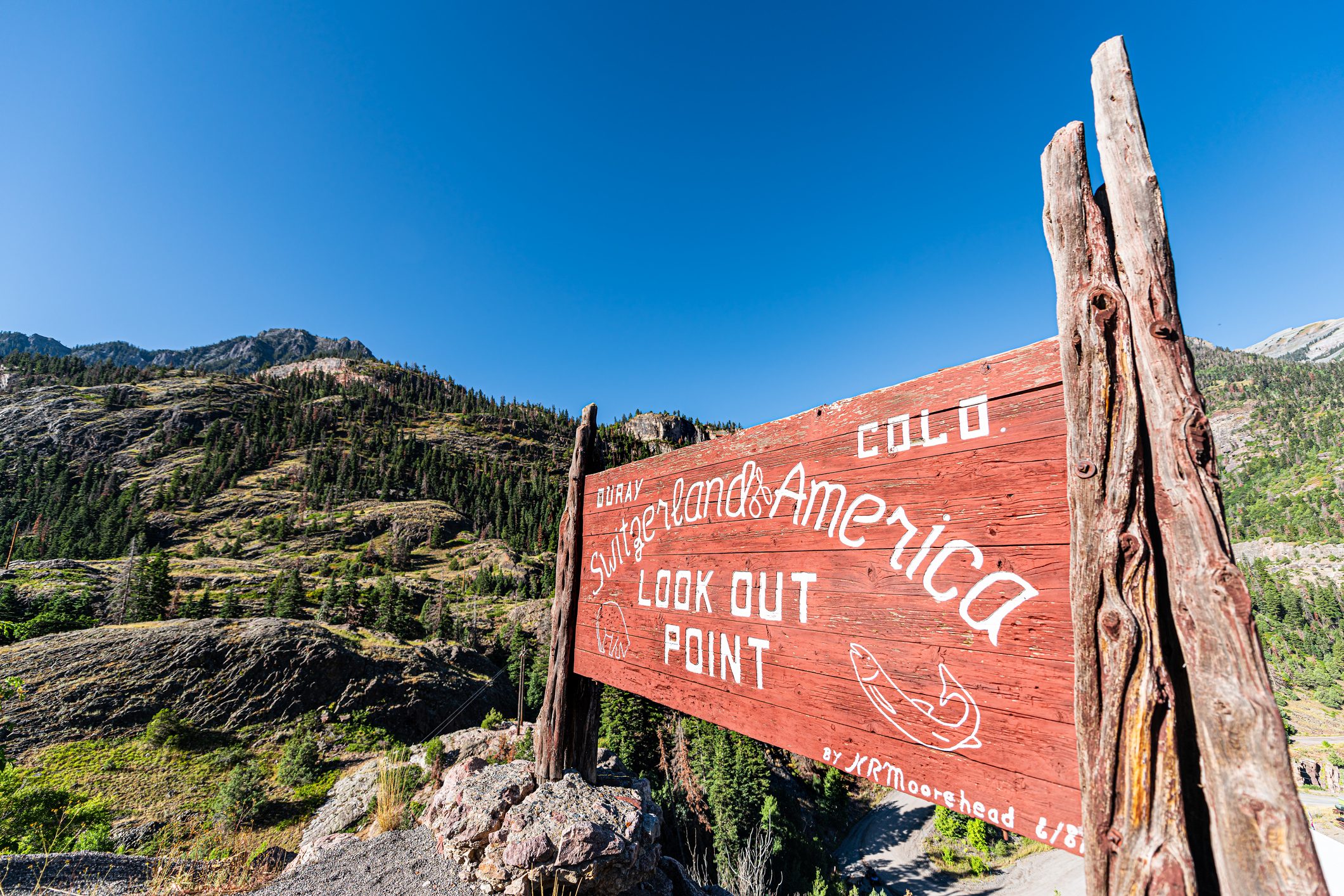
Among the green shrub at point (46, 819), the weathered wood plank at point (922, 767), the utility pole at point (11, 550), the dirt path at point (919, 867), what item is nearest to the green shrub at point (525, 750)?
the green shrub at point (46, 819)

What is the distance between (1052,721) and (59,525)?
265 feet

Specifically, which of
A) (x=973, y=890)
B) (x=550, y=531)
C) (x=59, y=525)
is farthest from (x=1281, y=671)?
(x=59, y=525)

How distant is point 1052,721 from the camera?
4.63ft

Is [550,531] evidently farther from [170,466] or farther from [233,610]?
[170,466]

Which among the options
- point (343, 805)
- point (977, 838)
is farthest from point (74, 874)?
point (977, 838)

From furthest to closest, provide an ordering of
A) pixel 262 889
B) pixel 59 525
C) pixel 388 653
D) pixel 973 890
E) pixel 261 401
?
pixel 261 401
pixel 59 525
pixel 973 890
pixel 388 653
pixel 262 889

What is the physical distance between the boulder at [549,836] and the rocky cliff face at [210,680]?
51.1 ft

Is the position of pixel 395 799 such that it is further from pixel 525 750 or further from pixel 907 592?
pixel 907 592

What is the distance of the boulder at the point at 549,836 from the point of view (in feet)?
13.8

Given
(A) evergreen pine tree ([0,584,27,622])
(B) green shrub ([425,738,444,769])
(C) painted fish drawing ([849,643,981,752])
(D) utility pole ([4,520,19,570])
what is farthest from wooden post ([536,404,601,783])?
(A) evergreen pine tree ([0,584,27,622])

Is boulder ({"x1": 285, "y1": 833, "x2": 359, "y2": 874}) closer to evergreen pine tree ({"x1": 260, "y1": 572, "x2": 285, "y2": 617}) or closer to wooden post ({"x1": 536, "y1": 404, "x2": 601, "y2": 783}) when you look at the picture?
wooden post ({"x1": 536, "y1": 404, "x2": 601, "y2": 783})

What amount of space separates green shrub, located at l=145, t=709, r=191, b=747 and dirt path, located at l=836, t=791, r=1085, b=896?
27.1 metres

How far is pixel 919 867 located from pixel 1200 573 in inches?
1495

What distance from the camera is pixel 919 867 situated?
29078 millimetres
